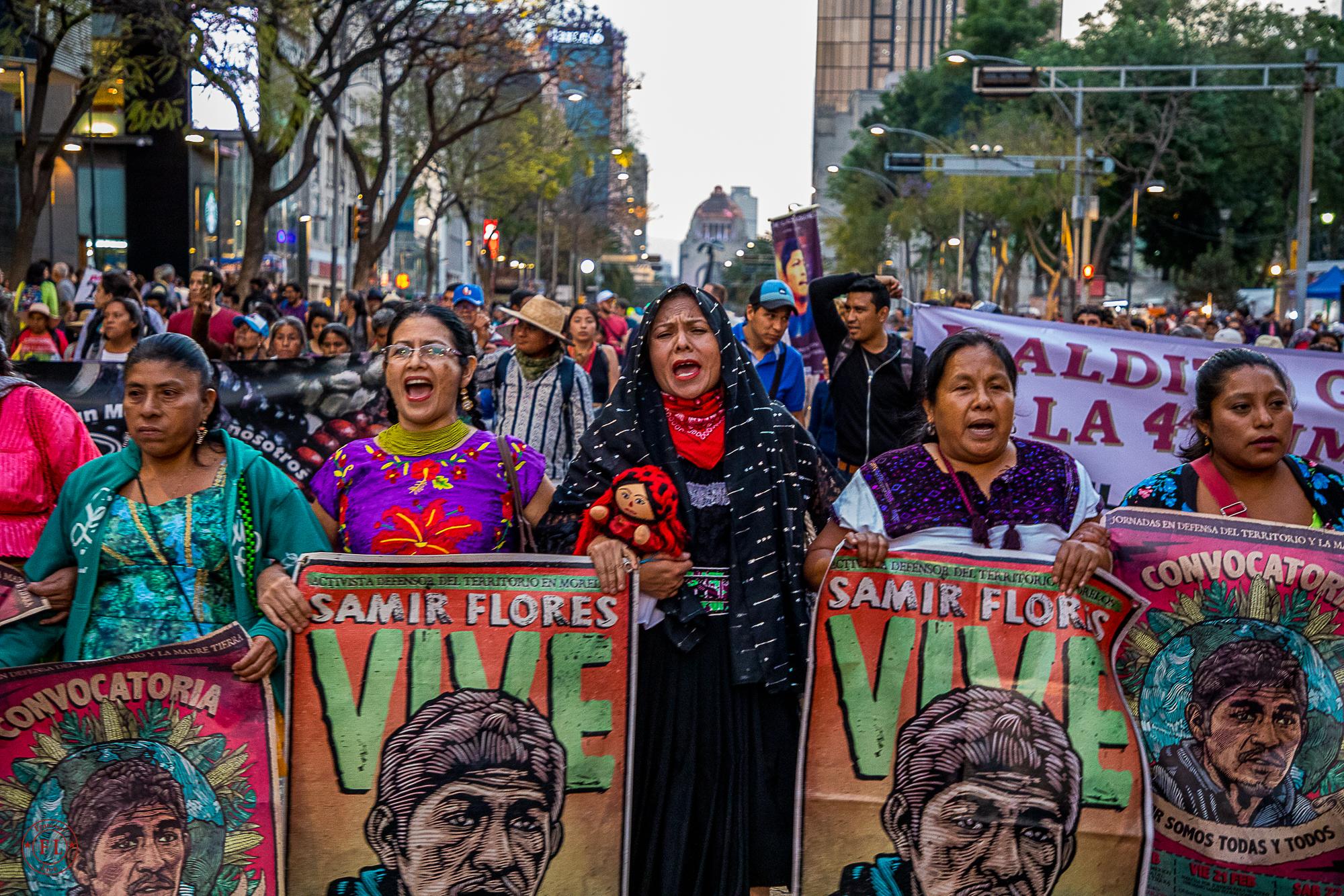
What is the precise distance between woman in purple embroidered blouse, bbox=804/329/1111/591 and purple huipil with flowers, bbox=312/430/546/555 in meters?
0.85

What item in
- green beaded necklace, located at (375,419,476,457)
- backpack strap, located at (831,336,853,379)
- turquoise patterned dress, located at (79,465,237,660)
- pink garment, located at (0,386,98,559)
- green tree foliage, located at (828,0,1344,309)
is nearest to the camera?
turquoise patterned dress, located at (79,465,237,660)

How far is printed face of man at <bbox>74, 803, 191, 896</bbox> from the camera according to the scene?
347 centimetres

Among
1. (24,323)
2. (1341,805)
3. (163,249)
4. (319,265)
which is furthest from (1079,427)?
(319,265)

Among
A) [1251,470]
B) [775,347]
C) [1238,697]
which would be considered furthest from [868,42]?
[1238,697]

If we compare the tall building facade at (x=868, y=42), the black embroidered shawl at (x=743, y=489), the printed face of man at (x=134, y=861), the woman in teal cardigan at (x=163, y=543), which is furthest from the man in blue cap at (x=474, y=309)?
the tall building facade at (x=868, y=42)

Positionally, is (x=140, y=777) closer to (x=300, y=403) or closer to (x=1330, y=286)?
(x=300, y=403)

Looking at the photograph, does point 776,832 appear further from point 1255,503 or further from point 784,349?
point 784,349

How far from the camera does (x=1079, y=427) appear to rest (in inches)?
309

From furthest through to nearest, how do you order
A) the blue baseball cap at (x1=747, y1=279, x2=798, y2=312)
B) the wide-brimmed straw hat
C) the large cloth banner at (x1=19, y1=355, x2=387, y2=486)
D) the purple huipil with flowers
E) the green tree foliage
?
the green tree foliage
the blue baseball cap at (x1=747, y1=279, x2=798, y2=312)
the large cloth banner at (x1=19, y1=355, x2=387, y2=486)
the wide-brimmed straw hat
the purple huipil with flowers

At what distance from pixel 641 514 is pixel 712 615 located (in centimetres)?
35

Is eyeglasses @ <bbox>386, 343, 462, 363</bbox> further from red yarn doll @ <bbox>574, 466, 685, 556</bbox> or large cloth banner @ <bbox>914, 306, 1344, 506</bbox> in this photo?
large cloth banner @ <bbox>914, 306, 1344, 506</bbox>

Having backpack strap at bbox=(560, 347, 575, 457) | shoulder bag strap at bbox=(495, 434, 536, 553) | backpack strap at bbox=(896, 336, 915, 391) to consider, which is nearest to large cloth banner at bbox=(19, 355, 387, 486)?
backpack strap at bbox=(560, 347, 575, 457)

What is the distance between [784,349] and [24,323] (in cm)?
676

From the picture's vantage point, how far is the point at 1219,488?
4133 mm
